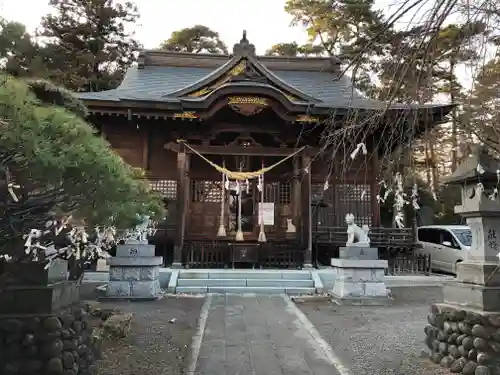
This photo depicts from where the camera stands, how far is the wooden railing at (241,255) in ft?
37.5

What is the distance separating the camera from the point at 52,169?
2.45 metres

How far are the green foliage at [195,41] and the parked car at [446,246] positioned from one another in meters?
20.7

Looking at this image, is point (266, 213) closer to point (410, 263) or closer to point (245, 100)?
point (245, 100)

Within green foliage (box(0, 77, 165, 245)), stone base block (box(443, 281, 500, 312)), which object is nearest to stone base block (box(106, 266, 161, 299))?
green foliage (box(0, 77, 165, 245))

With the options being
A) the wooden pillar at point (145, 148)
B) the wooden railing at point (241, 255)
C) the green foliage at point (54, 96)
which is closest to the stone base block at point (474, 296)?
the green foliage at point (54, 96)

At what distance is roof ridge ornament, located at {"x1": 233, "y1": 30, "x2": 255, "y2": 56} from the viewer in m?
12.8

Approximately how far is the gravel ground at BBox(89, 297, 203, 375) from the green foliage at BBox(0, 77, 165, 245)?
184 centimetres

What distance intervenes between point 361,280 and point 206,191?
6.09 metres

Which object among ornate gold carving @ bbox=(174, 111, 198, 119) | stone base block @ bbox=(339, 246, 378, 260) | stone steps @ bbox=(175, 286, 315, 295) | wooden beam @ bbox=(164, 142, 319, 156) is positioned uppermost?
ornate gold carving @ bbox=(174, 111, 198, 119)

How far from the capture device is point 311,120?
1187 cm

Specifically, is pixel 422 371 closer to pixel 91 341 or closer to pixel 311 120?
pixel 91 341

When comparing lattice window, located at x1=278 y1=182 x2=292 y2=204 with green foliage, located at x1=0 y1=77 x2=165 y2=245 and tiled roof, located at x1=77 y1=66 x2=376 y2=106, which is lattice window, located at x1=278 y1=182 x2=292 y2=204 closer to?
tiled roof, located at x1=77 y1=66 x2=376 y2=106

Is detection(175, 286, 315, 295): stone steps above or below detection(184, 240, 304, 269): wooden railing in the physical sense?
below

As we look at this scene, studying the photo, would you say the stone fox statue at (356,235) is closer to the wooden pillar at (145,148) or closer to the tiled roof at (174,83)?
the tiled roof at (174,83)
